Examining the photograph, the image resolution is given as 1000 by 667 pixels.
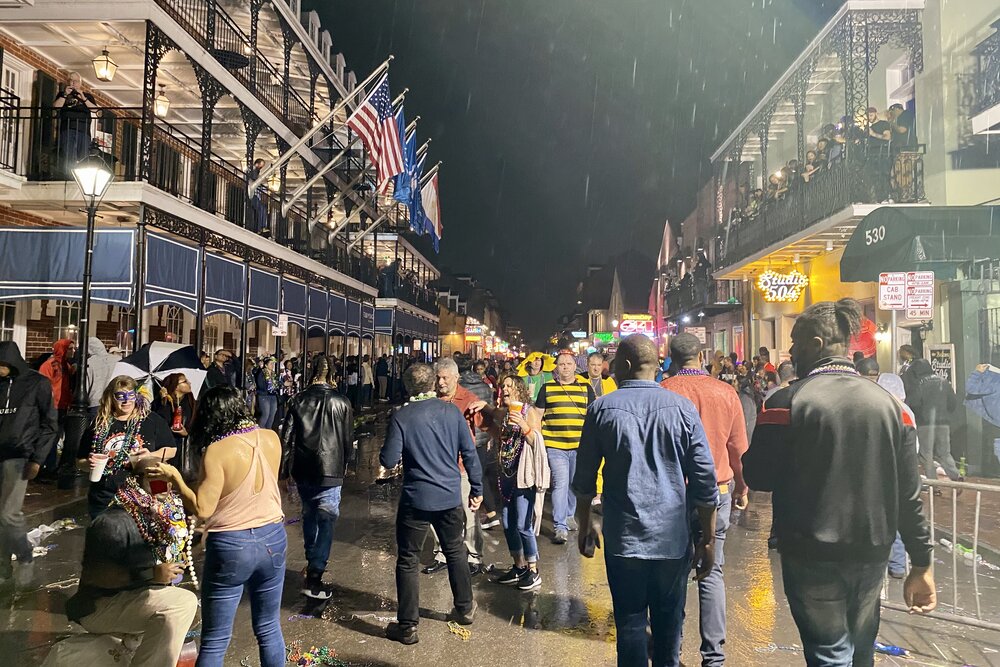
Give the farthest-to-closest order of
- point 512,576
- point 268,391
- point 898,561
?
1. point 268,391
2. point 512,576
3. point 898,561

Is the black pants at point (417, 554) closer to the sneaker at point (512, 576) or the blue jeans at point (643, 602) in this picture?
the sneaker at point (512, 576)

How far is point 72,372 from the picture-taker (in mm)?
11609

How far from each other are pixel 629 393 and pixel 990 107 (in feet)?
41.3

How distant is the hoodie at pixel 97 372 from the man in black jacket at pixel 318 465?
22.4ft

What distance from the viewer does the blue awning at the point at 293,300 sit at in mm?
18886

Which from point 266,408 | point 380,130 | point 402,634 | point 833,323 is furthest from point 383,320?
point 833,323

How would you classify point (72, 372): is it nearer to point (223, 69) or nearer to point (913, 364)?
point (223, 69)

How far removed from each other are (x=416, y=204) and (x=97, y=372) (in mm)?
12846

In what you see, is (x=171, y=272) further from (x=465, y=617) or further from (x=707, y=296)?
(x=707, y=296)

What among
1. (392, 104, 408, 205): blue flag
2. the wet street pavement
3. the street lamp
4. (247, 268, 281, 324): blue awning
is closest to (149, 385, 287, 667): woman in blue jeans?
the wet street pavement

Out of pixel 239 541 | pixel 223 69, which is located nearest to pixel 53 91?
pixel 223 69

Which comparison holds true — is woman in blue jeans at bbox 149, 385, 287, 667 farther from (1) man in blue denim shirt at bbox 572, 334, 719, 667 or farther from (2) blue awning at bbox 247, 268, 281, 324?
(2) blue awning at bbox 247, 268, 281, 324

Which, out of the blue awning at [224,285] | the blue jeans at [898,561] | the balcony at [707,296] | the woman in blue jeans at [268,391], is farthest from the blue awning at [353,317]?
the blue jeans at [898,561]

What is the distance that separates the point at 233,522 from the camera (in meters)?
3.43
